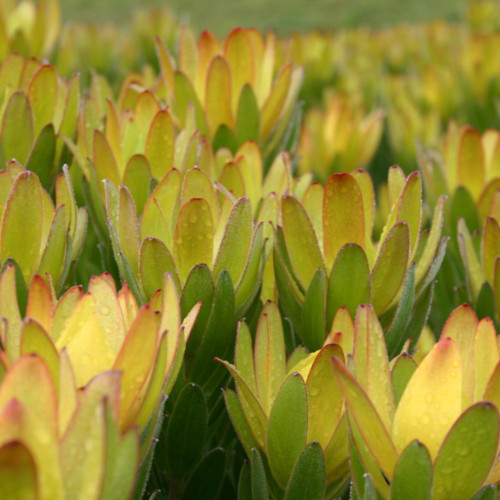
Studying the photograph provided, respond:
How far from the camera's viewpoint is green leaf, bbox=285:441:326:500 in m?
0.86

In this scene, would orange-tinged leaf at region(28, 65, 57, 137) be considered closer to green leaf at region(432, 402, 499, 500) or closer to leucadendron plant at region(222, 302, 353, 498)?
leucadendron plant at region(222, 302, 353, 498)

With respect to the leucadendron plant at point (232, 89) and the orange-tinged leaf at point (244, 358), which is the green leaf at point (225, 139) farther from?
the orange-tinged leaf at point (244, 358)

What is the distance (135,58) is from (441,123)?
1.54 metres

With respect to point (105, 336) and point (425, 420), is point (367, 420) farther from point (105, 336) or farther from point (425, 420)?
point (105, 336)

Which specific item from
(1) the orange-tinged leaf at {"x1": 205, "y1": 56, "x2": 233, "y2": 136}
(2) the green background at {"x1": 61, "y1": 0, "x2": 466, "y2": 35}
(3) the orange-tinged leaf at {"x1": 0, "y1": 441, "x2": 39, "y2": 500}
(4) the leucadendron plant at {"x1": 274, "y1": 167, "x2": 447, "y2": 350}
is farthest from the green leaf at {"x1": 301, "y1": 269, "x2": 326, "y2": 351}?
(2) the green background at {"x1": 61, "y1": 0, "x2": 466, "y2": 35}

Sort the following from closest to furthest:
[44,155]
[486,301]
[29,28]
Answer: [486,301]
[44,155]
[29,28]

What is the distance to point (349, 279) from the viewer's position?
1059 millimetres

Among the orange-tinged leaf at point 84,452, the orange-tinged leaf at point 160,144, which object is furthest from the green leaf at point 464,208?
the orange-tinged leaf at point 84,452

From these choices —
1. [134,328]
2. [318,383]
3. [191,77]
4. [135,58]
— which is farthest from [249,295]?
[135,58]

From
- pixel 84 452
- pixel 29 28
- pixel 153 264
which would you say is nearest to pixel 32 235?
pixel 153 264

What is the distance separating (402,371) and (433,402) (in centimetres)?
9

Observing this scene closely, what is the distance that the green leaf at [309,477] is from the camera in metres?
0.86

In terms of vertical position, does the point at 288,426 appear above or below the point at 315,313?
below

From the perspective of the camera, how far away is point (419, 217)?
1.14 meters
